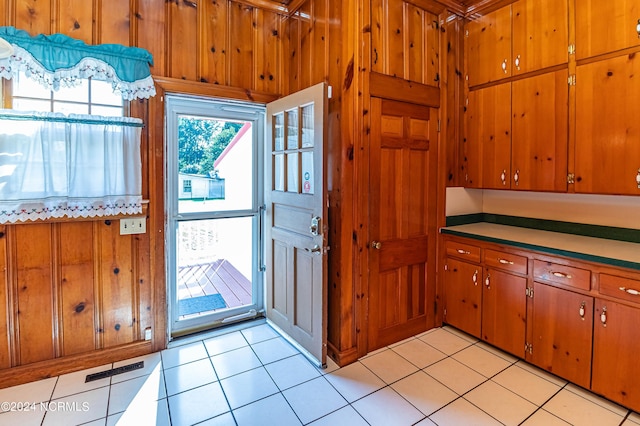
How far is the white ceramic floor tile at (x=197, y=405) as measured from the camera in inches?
76.7

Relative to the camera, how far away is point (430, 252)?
301 centimetres

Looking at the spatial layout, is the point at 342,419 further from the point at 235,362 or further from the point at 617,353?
the point at 617,353

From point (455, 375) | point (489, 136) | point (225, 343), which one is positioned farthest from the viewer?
point (489, 136)

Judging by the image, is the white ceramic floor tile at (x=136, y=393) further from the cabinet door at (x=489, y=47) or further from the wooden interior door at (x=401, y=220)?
the cabinet door at (x=489, y=47)

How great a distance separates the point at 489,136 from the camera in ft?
9.71

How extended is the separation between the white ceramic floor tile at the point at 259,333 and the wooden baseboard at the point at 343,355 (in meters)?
0.61

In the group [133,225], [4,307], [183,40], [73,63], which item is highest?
[183,40]

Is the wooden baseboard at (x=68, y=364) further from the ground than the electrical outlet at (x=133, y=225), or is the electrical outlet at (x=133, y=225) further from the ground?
the electrical outlet at (x=133, y=225)

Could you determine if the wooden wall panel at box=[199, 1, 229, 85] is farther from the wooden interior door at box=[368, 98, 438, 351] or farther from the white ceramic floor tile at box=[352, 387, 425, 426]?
the white ceramic floor tile at box=[352, 387, 425, 426]

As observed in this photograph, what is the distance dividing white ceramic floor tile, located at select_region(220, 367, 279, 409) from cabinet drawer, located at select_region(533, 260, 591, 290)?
6.62 ft

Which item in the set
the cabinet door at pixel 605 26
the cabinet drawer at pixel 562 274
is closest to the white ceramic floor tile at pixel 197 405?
the cabinet drawer at pixel 562 274

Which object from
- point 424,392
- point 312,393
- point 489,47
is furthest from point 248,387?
point 489,47

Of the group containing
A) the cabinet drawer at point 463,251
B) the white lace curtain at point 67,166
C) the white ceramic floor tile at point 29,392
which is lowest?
the white ceramic floor tile at point 29,392

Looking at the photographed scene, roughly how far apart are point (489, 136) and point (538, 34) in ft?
2.71
